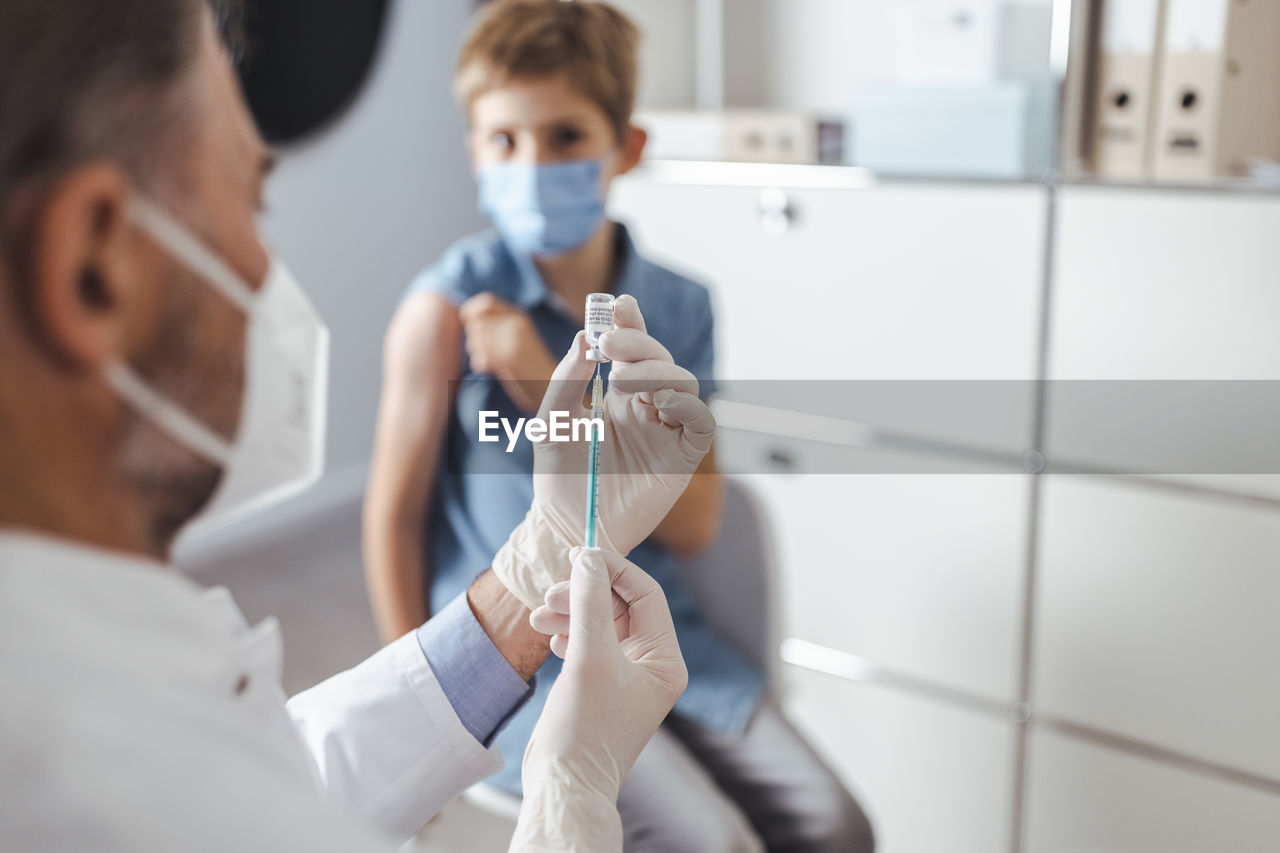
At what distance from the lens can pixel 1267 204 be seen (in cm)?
103

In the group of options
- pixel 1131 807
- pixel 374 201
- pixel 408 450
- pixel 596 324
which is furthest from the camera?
pixel 374 201

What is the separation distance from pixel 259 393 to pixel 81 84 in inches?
5.5

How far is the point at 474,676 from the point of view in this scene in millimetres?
589

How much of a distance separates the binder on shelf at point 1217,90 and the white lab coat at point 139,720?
87 cm

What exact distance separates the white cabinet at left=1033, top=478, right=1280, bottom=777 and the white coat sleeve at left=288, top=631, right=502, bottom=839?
844 millimetres

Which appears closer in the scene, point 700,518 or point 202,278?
point 202,278

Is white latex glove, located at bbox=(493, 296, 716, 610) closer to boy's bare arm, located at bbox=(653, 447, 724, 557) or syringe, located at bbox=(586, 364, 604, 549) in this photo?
syringe, located at bbox=(586, 364, 604, 549)

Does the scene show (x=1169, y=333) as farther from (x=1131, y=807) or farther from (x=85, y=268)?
(x=85, y=268)

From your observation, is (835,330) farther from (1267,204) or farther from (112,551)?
(112,551)

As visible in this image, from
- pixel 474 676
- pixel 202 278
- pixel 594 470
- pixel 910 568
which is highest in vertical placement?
pixel 202 278

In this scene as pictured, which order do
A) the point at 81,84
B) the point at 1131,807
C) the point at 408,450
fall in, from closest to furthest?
the point at 81,84, the point at 408,450, the point at 1131,807

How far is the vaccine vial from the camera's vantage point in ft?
1.69

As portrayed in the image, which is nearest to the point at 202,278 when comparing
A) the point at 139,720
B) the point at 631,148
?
the point at 139,720

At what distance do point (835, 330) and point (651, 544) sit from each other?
720 millimetres
